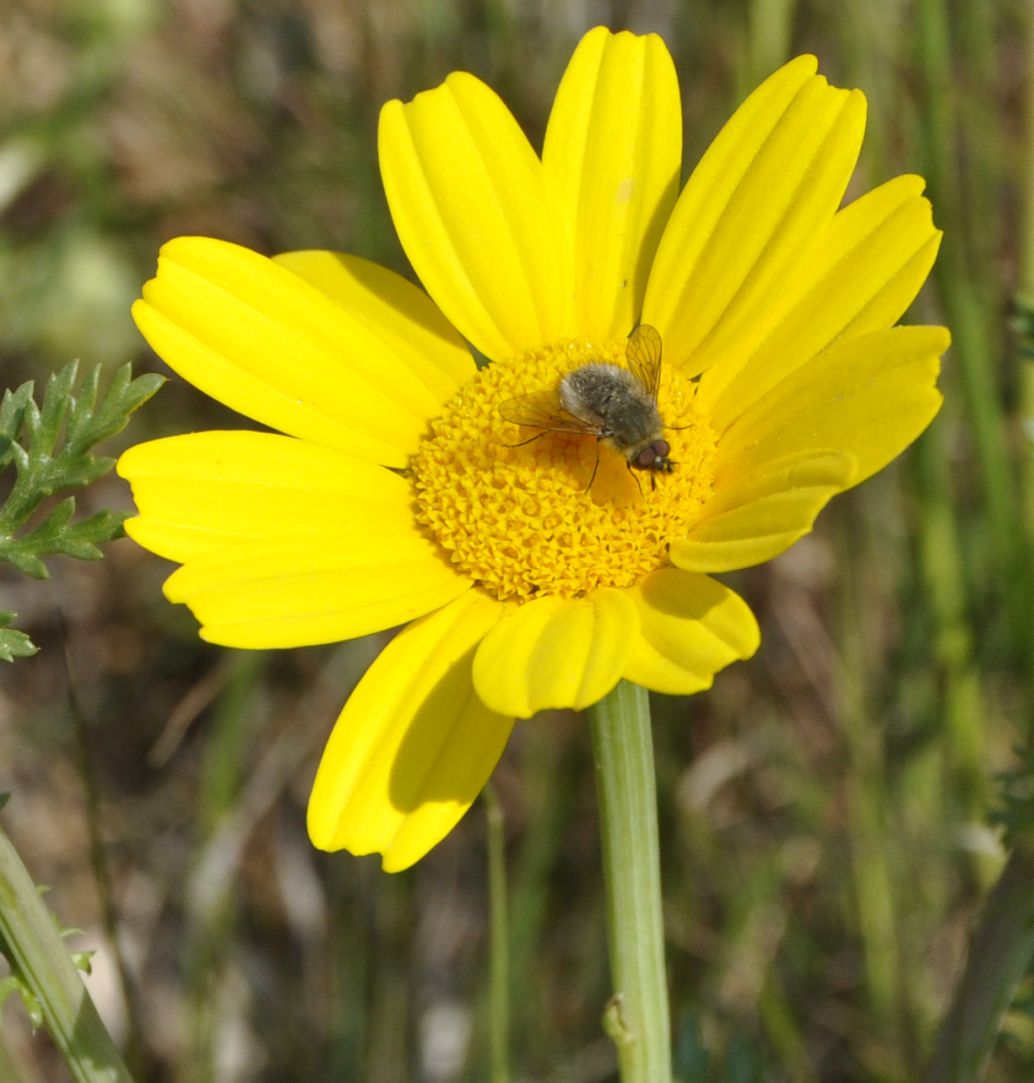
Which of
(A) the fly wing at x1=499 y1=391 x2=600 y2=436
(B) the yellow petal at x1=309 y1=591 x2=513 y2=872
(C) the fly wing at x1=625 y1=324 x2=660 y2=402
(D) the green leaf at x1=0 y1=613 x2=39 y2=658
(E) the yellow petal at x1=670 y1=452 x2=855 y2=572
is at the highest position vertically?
(C) the fly wing at x1=625 y1=324 x2=660 y2=402

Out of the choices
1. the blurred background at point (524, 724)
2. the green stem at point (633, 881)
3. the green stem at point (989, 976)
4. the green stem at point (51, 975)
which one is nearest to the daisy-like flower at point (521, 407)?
the green stem at point (633, 881)

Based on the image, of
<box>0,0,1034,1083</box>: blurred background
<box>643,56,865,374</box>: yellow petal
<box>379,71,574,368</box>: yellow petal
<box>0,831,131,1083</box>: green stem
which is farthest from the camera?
<box>0,0,1034,1083</box>: blurred background

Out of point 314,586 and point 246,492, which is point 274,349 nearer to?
point 246,492

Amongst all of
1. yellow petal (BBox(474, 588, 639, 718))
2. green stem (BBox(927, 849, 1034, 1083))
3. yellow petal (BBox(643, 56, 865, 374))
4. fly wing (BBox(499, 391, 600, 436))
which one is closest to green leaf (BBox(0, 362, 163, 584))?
yellow petal (BBox(474, 588, 639, 718))

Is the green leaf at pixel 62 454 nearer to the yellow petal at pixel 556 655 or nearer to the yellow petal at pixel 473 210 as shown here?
the yellow petal at pixel 556 655

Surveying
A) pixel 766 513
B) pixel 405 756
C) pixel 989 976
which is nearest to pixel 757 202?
pixel 766 513

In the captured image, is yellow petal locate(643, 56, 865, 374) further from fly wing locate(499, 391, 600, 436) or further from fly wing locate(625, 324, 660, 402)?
fly wing locate(499, 391, 600, 436)

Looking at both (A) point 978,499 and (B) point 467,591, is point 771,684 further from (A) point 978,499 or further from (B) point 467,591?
(B) point 467,591
